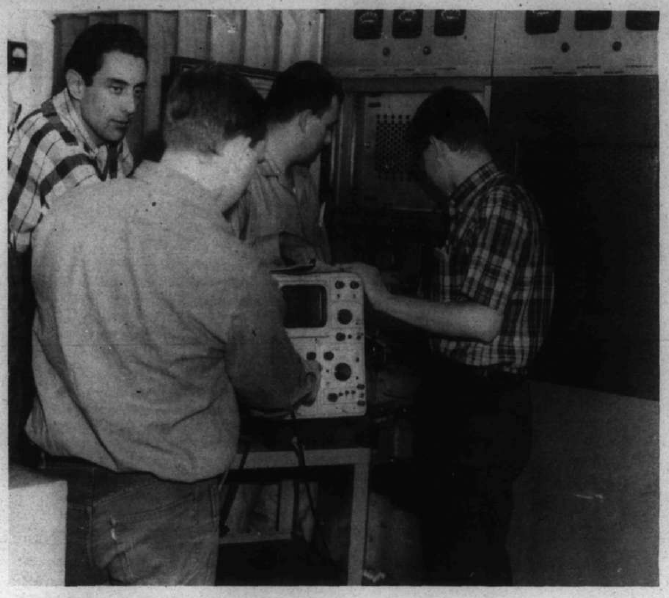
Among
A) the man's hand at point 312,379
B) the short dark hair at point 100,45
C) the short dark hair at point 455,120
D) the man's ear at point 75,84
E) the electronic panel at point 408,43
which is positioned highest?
the electronic panel at point 408,43

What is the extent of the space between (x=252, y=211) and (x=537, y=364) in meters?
0.91

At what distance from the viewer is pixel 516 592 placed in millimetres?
1913

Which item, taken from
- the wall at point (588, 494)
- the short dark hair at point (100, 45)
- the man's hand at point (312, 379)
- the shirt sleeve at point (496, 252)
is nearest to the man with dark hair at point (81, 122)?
the short dark hair at point (100, 45)

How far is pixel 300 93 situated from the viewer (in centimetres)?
209

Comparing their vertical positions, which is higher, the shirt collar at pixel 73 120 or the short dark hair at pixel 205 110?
the shirt collar at pixel 73 120

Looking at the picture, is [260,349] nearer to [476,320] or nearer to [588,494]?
[476,320]

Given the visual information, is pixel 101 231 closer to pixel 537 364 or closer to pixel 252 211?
pixel 252 211

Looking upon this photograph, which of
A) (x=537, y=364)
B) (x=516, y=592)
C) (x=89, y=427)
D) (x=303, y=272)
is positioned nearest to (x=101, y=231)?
(x=89, y=427)

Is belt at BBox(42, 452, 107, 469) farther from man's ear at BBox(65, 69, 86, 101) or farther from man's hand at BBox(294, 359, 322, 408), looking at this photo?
man's ear at BBox(65, 69, 86, 101)

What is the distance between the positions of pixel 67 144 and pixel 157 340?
85 centimetres

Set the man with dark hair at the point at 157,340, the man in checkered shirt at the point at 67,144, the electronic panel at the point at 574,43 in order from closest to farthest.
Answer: the man with dark hair at the point at 157,340 < the man in checkered shirt at the point at 67,144 < the electronic panel at the point at 574,43

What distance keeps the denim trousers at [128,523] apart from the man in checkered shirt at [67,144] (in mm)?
293

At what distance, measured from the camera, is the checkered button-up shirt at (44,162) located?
70.7 inches

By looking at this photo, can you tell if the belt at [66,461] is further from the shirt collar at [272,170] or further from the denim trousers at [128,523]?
the shirt collar at [272,170]
